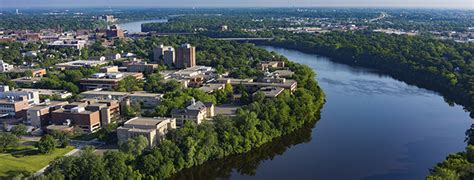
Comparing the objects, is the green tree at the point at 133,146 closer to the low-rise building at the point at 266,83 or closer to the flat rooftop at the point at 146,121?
the flat rooftop at the point at 146,121

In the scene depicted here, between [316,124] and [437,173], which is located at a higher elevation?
[437,173]

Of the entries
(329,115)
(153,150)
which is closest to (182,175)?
(153,150)

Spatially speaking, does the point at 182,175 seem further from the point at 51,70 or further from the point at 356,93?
the point at 51,70

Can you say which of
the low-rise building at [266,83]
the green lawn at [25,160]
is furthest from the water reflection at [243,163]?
the low-rise building at [266,83]

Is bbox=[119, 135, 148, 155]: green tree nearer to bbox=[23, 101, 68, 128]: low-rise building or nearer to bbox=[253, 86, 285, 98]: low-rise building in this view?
bbox=[23, 101, 68, 128]: low-rise building

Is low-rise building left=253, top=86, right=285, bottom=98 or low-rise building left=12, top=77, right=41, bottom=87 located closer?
low-rise building left=253, top=86, right=285, bottom=98

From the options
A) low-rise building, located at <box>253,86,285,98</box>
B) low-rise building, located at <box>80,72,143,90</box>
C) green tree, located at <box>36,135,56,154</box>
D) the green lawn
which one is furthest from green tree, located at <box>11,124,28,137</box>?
low-rise building, located at <box>253,86,285,98</box>
